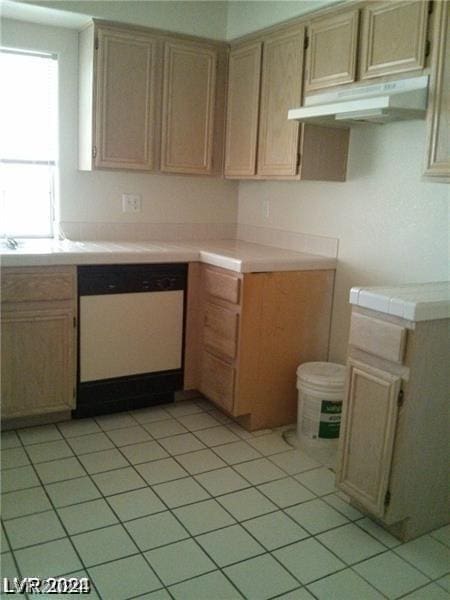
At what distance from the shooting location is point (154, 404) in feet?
10.9

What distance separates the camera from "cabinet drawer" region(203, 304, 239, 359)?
9.74 feet

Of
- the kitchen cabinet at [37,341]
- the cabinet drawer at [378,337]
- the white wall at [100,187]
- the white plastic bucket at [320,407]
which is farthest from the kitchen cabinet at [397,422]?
the white wall at [100,187]

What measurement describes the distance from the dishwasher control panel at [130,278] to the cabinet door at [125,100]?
0.65 meters

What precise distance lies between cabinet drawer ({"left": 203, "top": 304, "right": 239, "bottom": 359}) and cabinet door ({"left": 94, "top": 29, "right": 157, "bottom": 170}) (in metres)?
0.99

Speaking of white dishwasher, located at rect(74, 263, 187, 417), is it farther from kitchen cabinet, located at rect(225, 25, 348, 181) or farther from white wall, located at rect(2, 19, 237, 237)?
kitchen cabinet, located at rect(225, 25, 348, 181)

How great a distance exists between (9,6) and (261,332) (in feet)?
7.18

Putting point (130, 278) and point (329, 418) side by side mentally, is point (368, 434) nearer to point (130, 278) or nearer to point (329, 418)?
point (329, 418)

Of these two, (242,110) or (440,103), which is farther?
(242,110)

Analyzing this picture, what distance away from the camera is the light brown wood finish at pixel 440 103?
2.16 meters

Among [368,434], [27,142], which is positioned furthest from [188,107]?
[368,434]

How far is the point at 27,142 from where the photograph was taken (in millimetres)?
3344

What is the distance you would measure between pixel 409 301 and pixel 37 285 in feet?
5.90

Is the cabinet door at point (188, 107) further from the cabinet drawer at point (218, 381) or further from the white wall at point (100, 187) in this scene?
the cabinet drawer at point (218, 381)

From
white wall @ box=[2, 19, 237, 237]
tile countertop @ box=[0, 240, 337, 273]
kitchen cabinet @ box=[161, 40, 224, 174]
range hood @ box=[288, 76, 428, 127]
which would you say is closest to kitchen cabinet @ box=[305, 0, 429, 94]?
range hood @ box=[288, 76, 428, 127]
